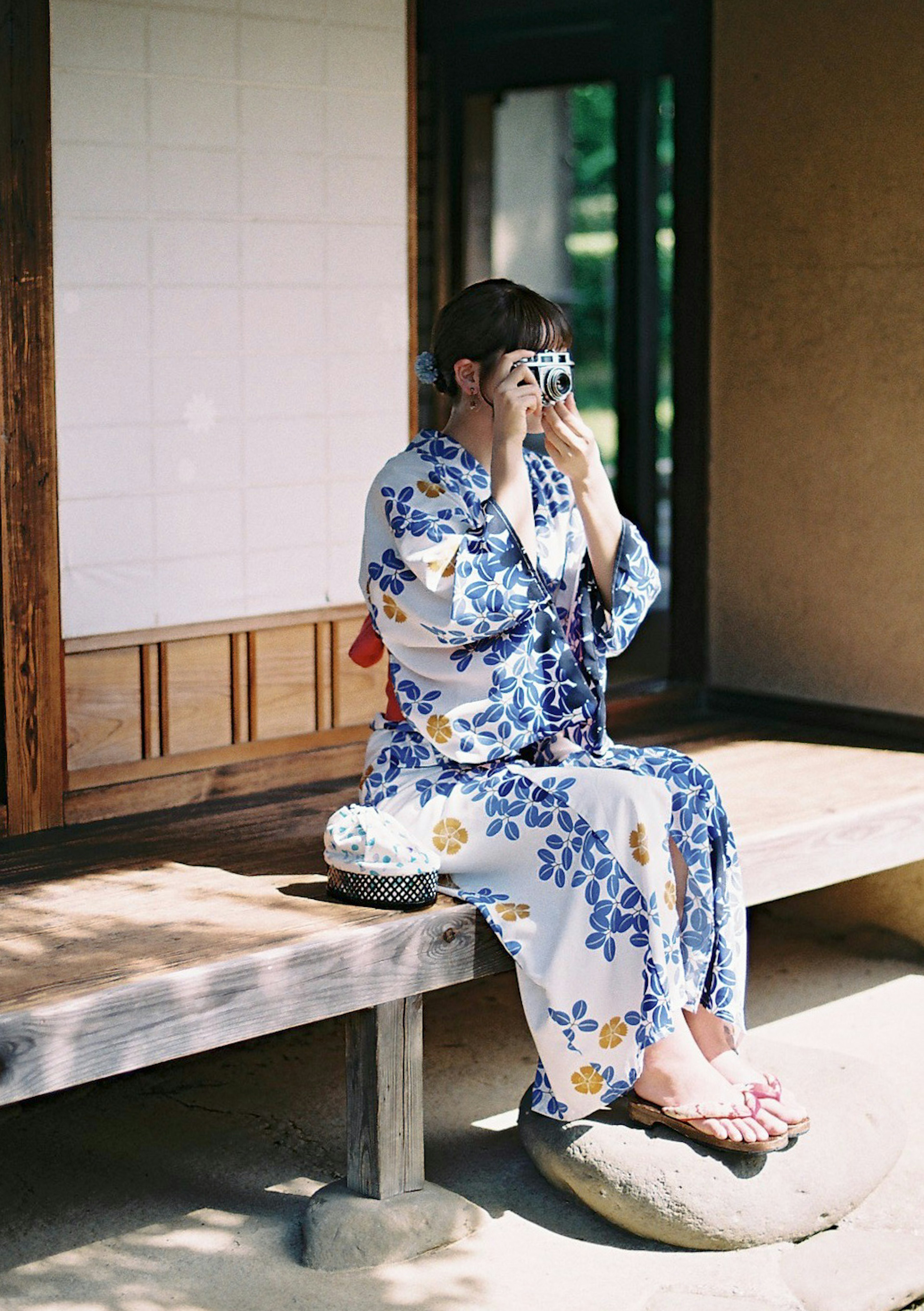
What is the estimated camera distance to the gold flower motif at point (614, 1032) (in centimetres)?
324

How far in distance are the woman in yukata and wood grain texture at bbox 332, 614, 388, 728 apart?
1050 millimetres

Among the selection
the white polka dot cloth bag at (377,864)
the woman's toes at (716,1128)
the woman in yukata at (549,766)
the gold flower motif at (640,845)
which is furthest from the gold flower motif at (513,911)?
the woman's toes at (716,1128)

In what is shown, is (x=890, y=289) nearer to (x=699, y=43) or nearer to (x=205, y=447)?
(x=699, y=43)

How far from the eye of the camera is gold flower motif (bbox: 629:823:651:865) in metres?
3.22

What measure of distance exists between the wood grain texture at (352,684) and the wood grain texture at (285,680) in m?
0.08

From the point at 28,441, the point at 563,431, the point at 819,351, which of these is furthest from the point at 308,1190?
the point at 819,351

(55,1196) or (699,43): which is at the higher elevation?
(699,43)

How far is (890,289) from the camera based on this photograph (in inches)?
189

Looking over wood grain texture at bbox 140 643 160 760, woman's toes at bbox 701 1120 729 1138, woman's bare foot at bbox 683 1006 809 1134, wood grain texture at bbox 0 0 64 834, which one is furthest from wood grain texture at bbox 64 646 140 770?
woman's toes at bbox 701 1120 729 1138

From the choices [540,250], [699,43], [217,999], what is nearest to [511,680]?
[217,999]

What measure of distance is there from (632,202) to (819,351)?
2.59 meters

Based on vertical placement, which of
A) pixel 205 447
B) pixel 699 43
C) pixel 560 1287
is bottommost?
pixel 560 1287

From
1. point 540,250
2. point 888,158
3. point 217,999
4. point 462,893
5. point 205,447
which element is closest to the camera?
point 217,999

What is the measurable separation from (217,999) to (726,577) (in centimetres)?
275
